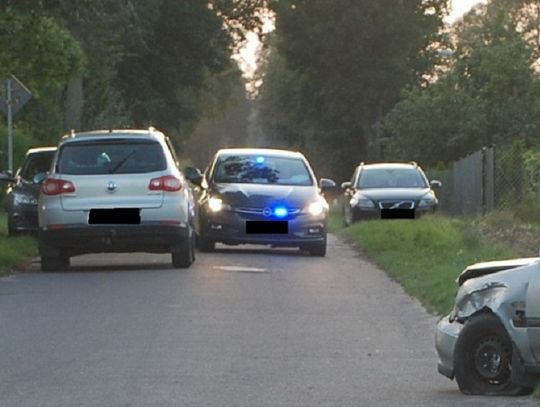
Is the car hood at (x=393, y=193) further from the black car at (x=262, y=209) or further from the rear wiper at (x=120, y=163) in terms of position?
the rear wiper at (x=120, y=163)

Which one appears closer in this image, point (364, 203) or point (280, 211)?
point (280, 211)

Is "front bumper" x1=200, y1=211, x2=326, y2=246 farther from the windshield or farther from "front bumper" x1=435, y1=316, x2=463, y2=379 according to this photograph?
"front bumper" x1=435, y1=316, x2=463, y2=379

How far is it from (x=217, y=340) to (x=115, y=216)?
6.36 meters

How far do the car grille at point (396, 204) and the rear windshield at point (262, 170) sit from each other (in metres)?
7.50

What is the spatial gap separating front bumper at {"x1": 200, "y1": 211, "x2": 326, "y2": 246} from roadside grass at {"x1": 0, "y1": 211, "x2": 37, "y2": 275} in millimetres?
2695

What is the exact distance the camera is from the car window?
2625 centimetres

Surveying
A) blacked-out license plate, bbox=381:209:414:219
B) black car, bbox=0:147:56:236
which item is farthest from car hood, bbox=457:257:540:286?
blacked-out license plate, bbox=381:209:414:219

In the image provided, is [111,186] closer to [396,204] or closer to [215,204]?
[215,204]

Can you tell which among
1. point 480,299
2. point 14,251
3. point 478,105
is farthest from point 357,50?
point 480,299

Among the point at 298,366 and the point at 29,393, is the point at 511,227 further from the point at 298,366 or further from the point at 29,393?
the point at 29,393

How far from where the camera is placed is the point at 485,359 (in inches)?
399

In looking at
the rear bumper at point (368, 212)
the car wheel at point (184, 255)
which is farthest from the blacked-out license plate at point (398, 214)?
the car wheel at point (184, 255)

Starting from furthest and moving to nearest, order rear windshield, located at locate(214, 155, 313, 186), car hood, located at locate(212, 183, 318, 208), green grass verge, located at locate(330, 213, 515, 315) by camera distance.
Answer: rear windshield, located at locate(214, 155, 313, 186)
car hood, located at locate(212, 183, 318, 208)
green grass verge, located at locate(330, 213, 515, 315)

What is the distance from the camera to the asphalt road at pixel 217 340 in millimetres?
10477
